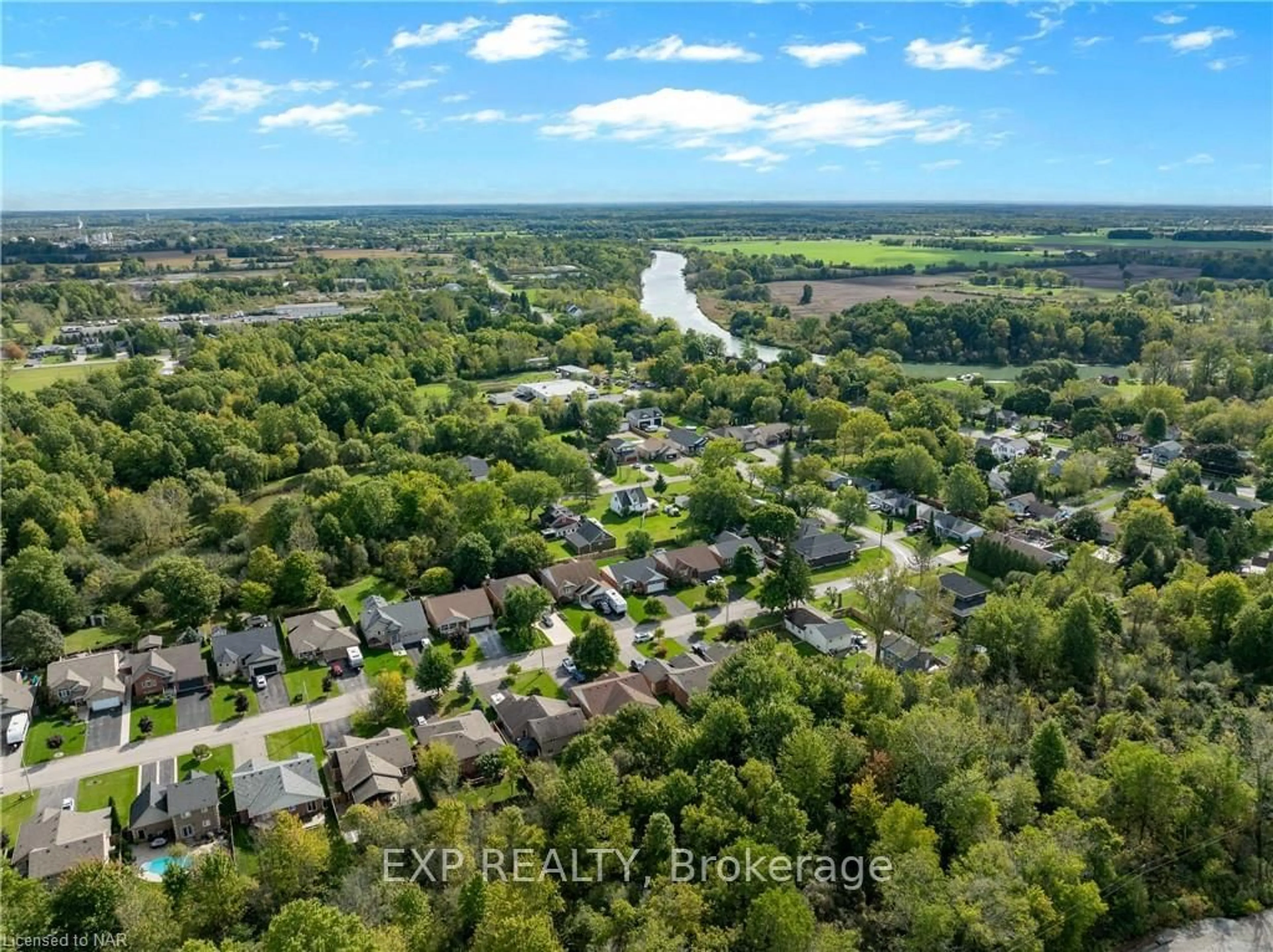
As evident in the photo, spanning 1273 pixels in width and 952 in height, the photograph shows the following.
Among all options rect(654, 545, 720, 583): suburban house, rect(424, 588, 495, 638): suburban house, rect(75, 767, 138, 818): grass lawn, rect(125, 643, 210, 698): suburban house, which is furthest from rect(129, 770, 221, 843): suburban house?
rect(654, 545, 720, 583): suburban house

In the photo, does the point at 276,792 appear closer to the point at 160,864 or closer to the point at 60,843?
the point at 160,864

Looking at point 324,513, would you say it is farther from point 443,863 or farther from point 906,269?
point 906,269

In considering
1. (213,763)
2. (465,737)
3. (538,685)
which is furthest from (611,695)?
(213,763)

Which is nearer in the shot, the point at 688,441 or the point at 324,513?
the point at 324,513

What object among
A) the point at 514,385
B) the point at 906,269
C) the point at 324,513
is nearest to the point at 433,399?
the point at 514,385

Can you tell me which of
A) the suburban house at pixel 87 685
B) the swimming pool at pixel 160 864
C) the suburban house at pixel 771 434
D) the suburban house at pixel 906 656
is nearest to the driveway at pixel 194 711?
the suburban house at pixel 87 685

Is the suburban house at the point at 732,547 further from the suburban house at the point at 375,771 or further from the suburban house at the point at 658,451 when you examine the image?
the suburban house at the point at 375,771

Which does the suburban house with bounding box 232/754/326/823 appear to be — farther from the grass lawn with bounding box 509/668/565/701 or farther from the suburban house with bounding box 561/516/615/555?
the suburban house with bounding box 561/516/615/555
